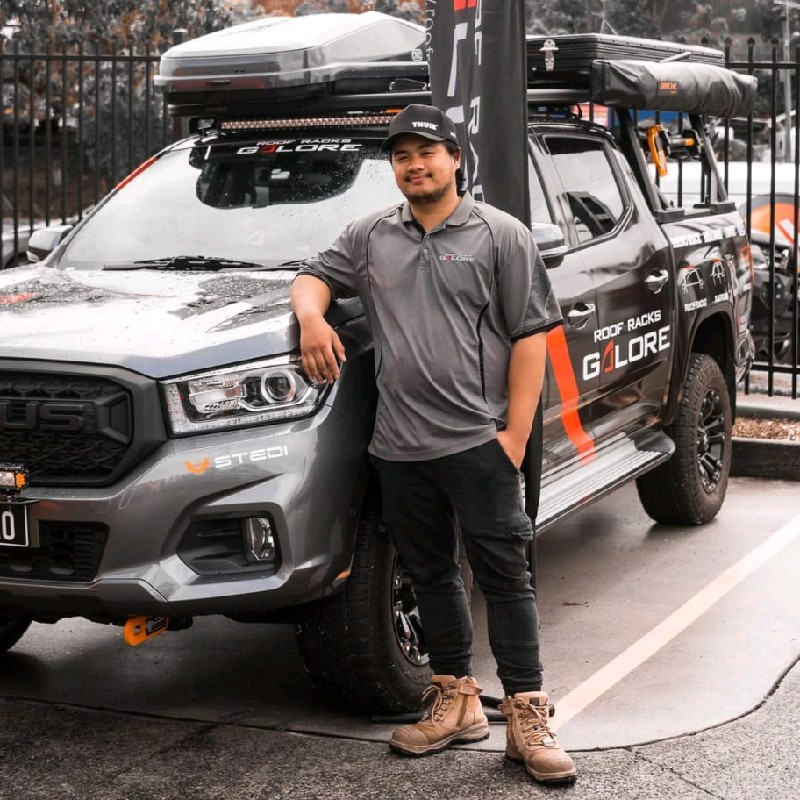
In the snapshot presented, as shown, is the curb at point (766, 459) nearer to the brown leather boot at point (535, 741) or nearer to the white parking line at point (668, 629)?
the white parking line at point (668, 629)

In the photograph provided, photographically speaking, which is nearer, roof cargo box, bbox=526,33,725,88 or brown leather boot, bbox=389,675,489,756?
brown leather boot, bbox=389,675,489,756

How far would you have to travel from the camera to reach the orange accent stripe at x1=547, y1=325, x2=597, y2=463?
17.7 feet

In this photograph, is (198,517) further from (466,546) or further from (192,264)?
(192,264)

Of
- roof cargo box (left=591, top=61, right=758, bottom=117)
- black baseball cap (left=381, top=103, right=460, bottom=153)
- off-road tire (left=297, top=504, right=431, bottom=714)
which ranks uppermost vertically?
roof cargo box (left=591, top=61, right=758, bottom=117)

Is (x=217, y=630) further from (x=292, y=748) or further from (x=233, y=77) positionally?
(x=233, y=77)

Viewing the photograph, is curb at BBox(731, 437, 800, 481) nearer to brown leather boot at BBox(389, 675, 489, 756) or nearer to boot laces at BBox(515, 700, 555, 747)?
brown leather boot at BBox(389, 675, 489, 756)

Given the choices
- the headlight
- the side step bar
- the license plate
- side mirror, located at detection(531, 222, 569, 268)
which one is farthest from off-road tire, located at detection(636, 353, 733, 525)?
the license plate

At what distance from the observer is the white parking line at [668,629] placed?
480 cm

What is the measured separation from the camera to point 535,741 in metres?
4.16

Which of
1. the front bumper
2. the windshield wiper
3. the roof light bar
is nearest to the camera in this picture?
the front bumper

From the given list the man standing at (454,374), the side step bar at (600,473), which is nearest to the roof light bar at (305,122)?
the man standing at (454,374)

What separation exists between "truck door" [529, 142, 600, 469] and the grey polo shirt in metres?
1.12

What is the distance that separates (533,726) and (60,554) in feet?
4.67

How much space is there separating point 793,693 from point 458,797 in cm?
138
